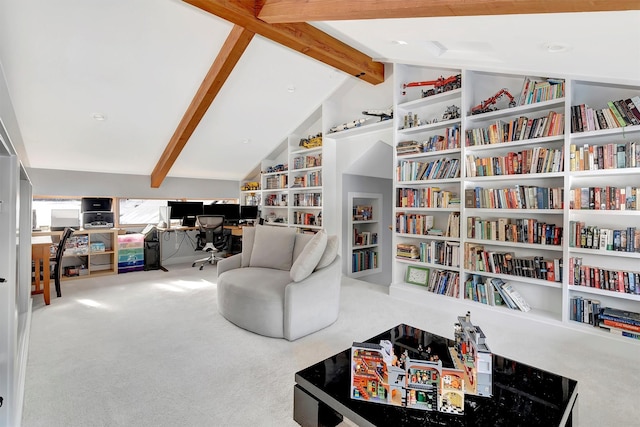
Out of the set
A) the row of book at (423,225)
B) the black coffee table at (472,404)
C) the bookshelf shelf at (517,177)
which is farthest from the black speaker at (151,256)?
the bookshelf shelf at (517,177)

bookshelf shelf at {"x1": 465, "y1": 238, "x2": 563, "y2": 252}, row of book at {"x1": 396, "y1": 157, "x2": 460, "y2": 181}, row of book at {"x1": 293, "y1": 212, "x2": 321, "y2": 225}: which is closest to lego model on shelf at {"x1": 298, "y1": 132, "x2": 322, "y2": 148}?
row of book at {"x1": 293, "y1": 212, "x2": 321, "y2": 225}

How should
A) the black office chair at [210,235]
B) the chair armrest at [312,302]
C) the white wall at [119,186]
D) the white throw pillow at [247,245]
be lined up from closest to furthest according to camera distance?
the chair armrest at [312,302] < the white throw pillow at [247,245] < the white wall at [119,186] < the black office chair at [210,235]

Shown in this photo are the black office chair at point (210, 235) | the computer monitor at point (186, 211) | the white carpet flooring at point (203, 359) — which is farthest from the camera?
the computer monitor at point (186, 211)

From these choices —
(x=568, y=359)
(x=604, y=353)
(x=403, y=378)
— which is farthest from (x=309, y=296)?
(x=604, y=353)

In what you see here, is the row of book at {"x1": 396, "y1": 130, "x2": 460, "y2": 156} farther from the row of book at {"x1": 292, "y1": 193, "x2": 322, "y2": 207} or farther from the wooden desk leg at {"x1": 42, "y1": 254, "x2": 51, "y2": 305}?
the wooden desk leg at {"x1": 42, "y1": 254, "x2": 51, "y2": 305}

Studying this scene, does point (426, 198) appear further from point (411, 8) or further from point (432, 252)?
point (411, 8)

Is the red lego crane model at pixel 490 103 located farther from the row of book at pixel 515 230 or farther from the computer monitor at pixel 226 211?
the computer monitor at pixel 226 211

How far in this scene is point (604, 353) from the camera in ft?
8.13

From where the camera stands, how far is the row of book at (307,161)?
5.27 meters

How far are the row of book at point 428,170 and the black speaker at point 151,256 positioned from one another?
4.23 metres

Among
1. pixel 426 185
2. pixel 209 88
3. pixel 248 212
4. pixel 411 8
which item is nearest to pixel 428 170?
pixel 426 185

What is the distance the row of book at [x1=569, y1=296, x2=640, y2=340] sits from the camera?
2.43m

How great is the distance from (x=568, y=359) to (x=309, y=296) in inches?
79.8

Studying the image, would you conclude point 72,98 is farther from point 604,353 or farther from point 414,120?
point 604,353
